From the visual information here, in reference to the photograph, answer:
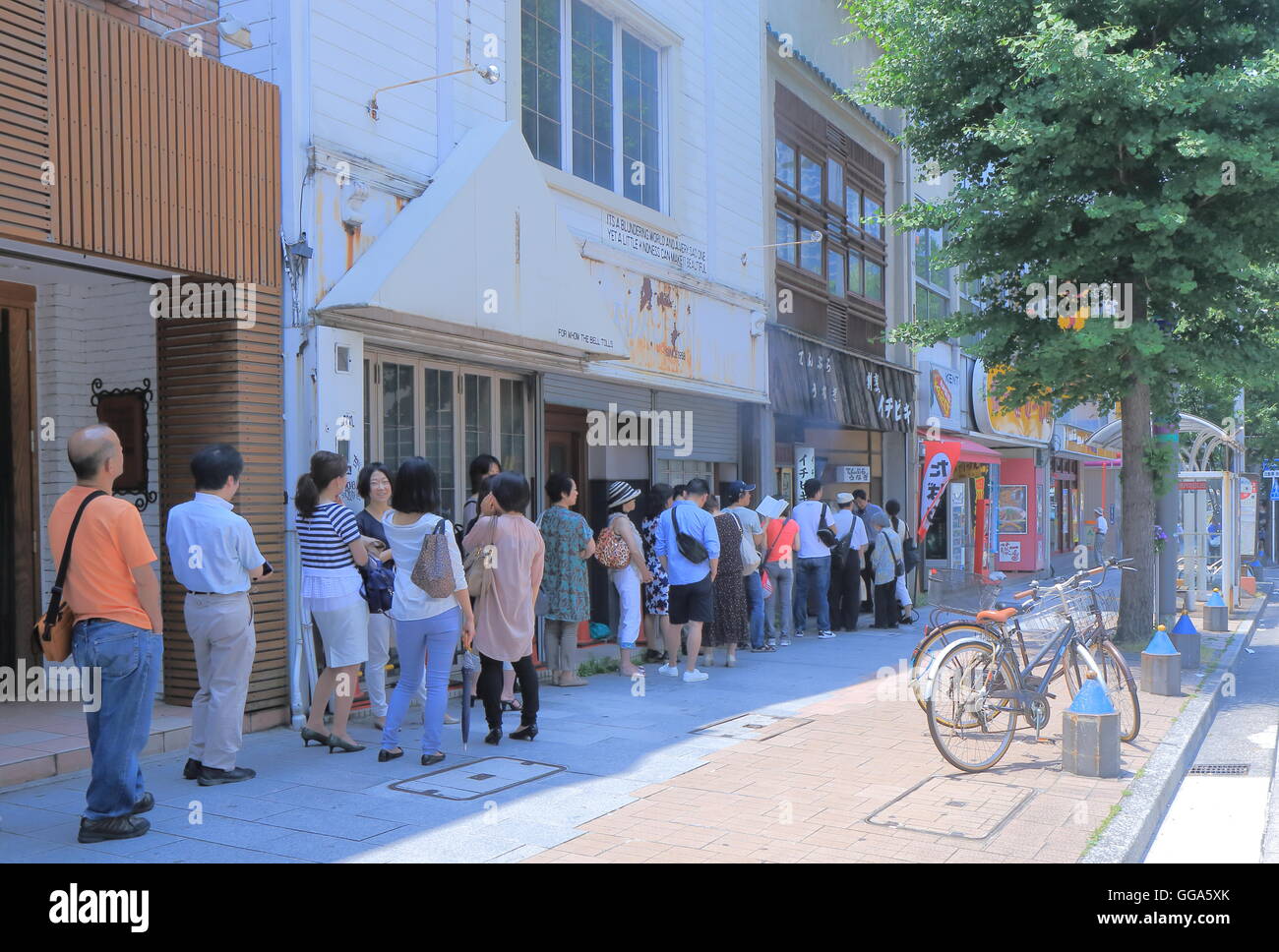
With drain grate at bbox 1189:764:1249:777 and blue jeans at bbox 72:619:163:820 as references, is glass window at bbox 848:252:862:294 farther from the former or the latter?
blue jeans at bbox 72:619:163:820

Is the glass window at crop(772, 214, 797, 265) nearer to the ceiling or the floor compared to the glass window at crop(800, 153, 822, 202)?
nearer to the floor

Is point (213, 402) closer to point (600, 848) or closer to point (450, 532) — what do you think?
point (450, 532)

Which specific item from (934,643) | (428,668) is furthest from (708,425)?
(428,668)

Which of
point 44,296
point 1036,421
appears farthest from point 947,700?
point 1036,421

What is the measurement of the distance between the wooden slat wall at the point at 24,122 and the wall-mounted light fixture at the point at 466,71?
98.9 inches

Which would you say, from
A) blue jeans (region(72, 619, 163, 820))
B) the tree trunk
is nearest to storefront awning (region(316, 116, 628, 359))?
blue jeans (region(72, 619, 163, 820))

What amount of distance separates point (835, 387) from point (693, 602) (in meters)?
7.23

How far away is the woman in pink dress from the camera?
6.83 meters

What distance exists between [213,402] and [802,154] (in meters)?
11.0

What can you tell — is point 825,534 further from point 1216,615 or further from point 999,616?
point 999,616

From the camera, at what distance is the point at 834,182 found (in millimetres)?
17188

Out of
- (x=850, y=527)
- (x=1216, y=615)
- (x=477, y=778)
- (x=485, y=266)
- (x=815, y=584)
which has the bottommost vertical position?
(x=1216, y=615)

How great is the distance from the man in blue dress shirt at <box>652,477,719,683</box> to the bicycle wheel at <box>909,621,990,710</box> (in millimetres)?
2405

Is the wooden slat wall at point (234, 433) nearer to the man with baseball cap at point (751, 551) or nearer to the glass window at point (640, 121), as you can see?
the man with baseball cap at point (751, 551)
